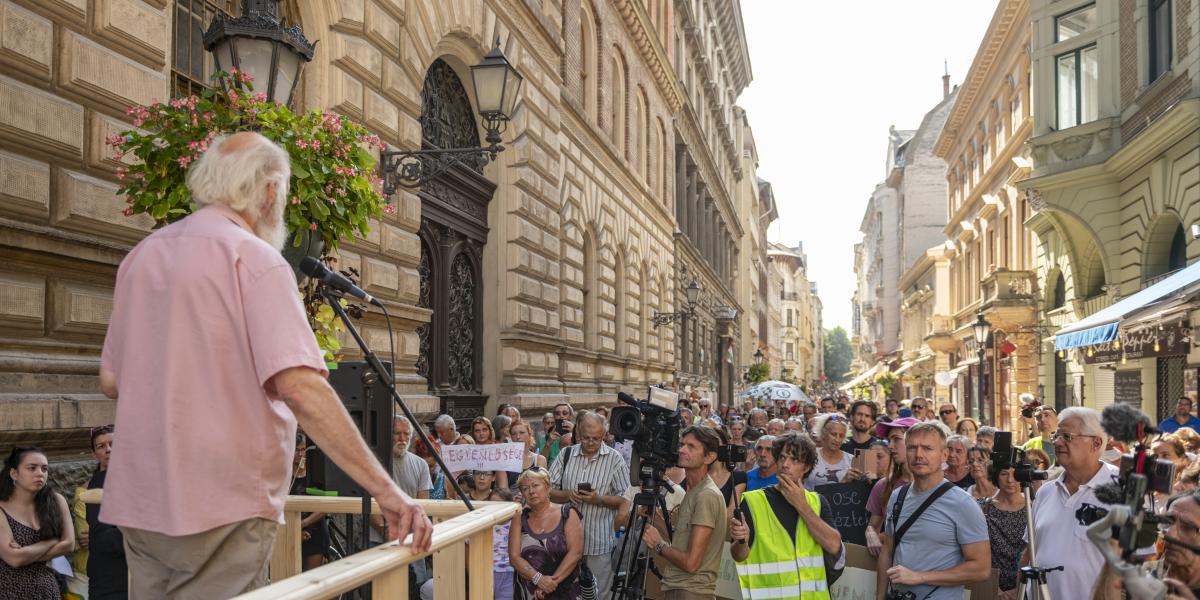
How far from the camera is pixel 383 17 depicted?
10.9m

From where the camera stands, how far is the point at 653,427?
7.09m

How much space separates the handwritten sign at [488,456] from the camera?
348 inches

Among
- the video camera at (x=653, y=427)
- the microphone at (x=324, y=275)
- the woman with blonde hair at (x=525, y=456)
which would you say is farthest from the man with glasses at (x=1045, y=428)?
the microphone at (x=324, y=275)

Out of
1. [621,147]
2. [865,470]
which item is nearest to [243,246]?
[865,470]

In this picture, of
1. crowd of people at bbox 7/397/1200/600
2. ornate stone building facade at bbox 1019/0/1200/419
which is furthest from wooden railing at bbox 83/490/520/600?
ornate stone building facade at bbox 1019/0/1200/419

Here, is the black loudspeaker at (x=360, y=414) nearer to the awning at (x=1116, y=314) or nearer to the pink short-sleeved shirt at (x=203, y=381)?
the pink short-sleeved shirt at (x=203, y=381)

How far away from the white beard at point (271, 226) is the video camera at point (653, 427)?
4.11m

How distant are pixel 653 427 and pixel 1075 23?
23298mm

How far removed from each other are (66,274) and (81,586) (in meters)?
1.88

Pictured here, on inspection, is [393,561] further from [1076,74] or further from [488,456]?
[1076,74]

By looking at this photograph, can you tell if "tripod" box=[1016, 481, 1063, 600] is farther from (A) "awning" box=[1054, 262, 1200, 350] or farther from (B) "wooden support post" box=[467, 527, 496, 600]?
(A) "awning" box=[1054, 262, 1200, 350]

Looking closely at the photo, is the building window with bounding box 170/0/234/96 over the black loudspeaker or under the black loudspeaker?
over

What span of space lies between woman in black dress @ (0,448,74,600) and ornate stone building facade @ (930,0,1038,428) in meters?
26.8

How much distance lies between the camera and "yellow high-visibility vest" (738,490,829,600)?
6.48m
